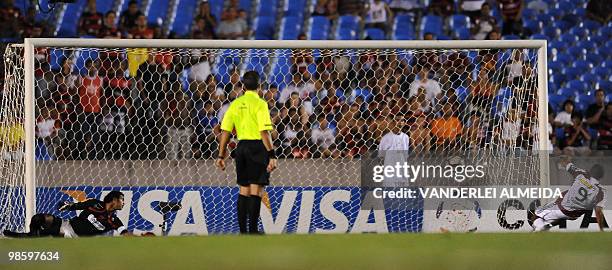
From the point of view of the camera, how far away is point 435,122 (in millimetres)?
10094

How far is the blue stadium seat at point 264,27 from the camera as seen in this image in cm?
1480

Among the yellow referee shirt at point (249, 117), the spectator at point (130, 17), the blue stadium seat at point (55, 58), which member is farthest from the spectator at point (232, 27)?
the yellow referee shirt at point (249, 117)

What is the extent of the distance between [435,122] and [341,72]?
1042 millimetres

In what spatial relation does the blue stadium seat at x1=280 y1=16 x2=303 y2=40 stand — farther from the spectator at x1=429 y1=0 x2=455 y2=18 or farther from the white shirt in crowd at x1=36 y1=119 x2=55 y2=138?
the white shirt in crowd at x1=36 y1=119 x2=55 y2=138

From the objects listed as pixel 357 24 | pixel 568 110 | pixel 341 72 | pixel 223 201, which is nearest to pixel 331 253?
pixel 223 201

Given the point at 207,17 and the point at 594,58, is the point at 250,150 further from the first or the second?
the point at 594,58

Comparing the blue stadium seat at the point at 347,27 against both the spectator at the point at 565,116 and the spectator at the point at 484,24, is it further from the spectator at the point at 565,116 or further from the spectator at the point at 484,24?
the spectator at the point at 565,116

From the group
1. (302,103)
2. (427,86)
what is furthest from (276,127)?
(427,86)

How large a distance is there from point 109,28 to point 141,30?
410 millimetres

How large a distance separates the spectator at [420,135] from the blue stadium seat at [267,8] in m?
5.53

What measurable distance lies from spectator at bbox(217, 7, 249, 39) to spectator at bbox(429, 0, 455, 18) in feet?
8.84

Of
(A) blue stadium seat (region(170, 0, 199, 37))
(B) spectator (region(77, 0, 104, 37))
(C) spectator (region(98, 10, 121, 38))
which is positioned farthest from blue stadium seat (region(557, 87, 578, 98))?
(B) spectator (region(77, 0, 104, 37))

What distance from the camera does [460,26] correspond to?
1505 cm

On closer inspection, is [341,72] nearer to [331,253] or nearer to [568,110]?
[568,110]
